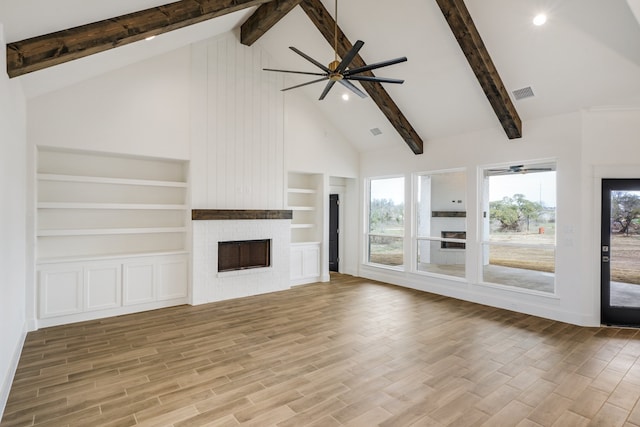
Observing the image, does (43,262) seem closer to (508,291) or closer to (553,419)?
(553,419)

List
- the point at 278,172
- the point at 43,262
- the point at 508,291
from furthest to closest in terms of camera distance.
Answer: the point at 278,172 → the point at 508,291 → the point at 43,262

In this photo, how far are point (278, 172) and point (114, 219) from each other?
2.99 meters

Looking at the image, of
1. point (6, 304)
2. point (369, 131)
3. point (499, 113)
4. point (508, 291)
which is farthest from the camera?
point (369, 131)

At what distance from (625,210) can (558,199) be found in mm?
824

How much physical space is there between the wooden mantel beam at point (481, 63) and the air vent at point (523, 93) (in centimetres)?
11

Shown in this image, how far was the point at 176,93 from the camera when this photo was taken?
223 inches

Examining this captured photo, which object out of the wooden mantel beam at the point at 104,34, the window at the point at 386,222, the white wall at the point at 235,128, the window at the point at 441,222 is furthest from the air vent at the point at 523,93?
the white wall at the point at 235,128

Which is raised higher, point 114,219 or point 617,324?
point 114,219

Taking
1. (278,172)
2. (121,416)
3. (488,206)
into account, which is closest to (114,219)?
(278,172)

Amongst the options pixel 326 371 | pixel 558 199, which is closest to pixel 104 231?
pixel 326 371

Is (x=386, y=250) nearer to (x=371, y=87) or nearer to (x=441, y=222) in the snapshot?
(x=441, y=222)

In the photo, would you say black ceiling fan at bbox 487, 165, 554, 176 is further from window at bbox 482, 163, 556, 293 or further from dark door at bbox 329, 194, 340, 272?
dark door at bbox 329, 194, 340, 272

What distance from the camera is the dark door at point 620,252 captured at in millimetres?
4812

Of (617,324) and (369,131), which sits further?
(369,131)
